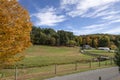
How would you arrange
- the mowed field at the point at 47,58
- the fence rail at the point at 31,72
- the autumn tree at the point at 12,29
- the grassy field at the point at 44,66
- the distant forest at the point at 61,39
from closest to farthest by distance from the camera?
the autumn tree at the point at 12,29
the fence rail at the point at 31,72
the grassy field at the point at 44,66
the mowed field at the point at 47,58
the distant forest at the point at 61,39

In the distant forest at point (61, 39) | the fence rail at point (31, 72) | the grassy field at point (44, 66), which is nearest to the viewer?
the fence rail at point (31, 72)

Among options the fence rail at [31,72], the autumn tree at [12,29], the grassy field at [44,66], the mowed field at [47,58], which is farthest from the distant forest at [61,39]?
the autumn tree at [12,29]

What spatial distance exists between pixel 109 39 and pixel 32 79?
149 metres

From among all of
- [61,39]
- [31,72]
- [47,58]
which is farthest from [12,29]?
[61,39]

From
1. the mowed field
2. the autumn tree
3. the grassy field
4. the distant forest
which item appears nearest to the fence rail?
the grassy field

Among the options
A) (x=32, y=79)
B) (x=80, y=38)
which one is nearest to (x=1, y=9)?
(x=32, y=79)

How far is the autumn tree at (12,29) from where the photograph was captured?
2033 cm

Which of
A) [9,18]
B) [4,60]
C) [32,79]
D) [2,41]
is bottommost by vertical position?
[32,79]

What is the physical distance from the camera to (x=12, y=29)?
2052 cm

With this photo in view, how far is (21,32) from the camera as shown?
2158 centimetres

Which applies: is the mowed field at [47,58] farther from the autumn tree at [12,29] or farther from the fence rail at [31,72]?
the autumn tree at [12,29]

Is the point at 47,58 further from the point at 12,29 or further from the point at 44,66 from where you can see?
the point at 12,29

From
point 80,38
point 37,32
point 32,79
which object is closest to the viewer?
point 32,79

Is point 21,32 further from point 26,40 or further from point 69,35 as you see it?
point 69,35
